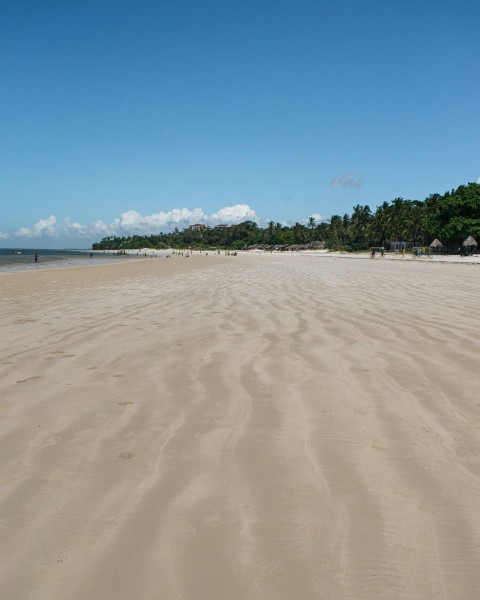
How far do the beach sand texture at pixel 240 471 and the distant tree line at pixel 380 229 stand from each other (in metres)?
60.6

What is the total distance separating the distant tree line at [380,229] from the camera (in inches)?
2406

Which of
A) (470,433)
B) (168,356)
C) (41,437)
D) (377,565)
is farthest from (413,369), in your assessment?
(41,437)

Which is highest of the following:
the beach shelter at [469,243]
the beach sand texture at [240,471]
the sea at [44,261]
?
the beach shelter at [469,243]

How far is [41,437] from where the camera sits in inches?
119

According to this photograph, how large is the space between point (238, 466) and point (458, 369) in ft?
9.74

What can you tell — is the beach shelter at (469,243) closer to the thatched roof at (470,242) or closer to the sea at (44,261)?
the thatched roof at (470,242)

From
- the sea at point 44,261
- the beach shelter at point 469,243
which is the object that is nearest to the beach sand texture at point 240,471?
the sea at point 44,261

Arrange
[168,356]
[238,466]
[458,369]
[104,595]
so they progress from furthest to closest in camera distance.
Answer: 1. [168,356]
2. [458,369]
3. [238,466]
4. [104,595]

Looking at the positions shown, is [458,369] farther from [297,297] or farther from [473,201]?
[473,201]

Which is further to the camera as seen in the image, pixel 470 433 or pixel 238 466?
pixel 470 433

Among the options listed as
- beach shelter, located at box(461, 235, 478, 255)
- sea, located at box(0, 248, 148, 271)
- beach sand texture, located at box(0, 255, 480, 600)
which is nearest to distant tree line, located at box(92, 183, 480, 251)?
beach shelter, located at box(461, 235, 478, 255)

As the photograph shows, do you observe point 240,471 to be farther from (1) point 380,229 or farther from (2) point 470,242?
(1) point 380,229

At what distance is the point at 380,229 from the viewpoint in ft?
291

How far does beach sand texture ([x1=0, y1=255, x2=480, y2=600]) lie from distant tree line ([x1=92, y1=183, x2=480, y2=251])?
199 ft
